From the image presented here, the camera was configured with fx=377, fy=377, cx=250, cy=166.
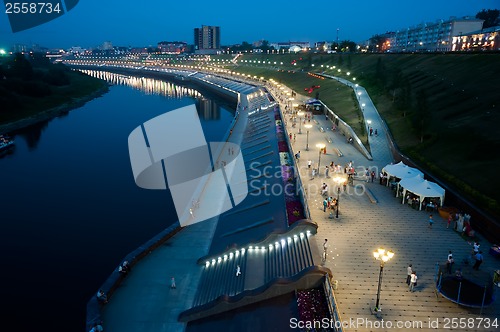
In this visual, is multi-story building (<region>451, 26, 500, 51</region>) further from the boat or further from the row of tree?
the row of tree

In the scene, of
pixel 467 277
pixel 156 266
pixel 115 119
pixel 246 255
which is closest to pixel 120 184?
pixel 156 266

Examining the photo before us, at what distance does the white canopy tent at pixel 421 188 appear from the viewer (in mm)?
18031

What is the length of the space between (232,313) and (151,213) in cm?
1278

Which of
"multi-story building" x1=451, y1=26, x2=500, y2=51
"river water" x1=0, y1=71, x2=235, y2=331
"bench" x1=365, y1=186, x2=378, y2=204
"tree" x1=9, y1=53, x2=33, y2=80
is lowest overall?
"river water" x1=0, y1=71, x2=235, y2=331

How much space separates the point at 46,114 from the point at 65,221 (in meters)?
46.3

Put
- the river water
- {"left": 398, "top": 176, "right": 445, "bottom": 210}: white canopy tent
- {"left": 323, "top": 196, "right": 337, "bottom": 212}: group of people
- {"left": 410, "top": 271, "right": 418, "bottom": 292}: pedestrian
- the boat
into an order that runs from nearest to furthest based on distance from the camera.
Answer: {"left": 410, "top": 271, "right": 418, "bottom": 292}: pedestrian < the river water < {"left": 398, "top": 176, "right": 445, "bottom": 210}: white canopy tent < {"left": 323, "top": 196, "right": 337, "bottom": 212}: group of people < the boat

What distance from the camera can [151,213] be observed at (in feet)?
82.1

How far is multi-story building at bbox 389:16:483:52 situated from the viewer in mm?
107500

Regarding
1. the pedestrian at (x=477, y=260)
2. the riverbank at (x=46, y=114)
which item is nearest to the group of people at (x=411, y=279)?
the pedestrian at (x=477, y=260)

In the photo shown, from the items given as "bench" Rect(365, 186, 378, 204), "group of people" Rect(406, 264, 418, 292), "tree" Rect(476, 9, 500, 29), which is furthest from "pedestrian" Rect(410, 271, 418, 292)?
"tree" Rect(476, 9, 500, 29)

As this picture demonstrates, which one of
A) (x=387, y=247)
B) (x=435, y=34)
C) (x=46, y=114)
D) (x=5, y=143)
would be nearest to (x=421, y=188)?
(x=387, y=247)

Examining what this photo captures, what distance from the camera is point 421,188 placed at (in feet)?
60.1

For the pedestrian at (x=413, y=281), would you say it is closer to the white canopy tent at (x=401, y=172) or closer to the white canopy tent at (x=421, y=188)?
the white canopy tent at (x=421, y=188)

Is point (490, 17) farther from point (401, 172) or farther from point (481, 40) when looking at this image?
point (401, 172)
